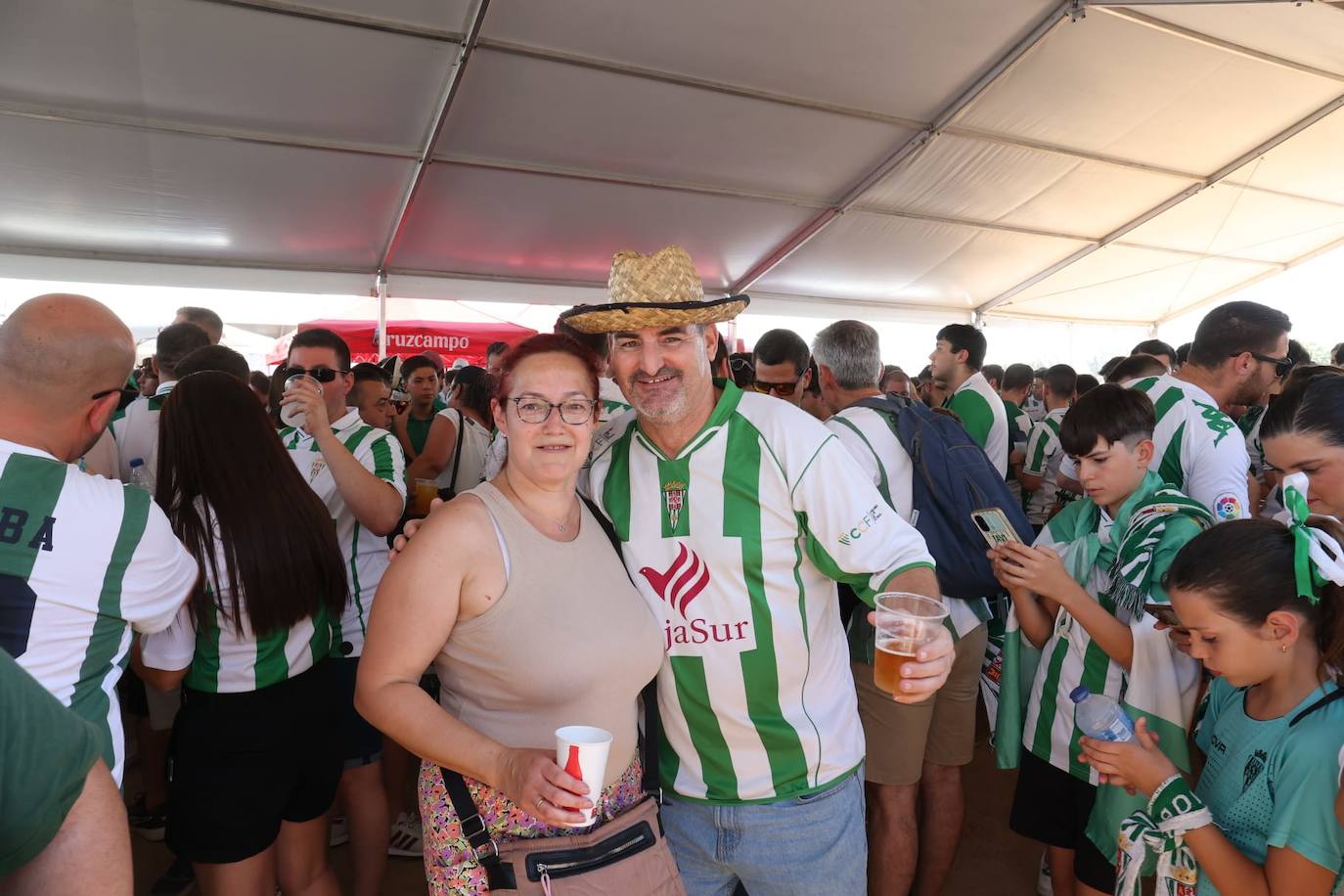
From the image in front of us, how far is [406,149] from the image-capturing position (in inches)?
297

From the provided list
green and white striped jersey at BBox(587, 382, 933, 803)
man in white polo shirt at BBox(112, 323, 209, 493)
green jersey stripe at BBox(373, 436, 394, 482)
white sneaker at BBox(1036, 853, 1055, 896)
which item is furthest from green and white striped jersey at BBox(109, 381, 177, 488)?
white sneaker at BBox(1036, 853, 1055, 896)

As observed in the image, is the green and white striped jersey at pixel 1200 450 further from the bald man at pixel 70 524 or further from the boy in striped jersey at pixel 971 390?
the bald man at pixel 70 524

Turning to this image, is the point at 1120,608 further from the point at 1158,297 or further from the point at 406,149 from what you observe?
the point at 1158,297

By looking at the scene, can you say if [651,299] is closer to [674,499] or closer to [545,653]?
[674,499]

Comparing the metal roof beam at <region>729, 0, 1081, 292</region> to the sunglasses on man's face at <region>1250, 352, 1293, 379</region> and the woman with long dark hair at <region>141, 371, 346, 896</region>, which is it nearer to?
the sunglasses on man's face at <region>1250, 352, 1293, 379</region>

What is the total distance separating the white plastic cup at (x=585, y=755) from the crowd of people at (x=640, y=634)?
28mm

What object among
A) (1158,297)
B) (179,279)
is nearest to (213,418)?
(179,279)

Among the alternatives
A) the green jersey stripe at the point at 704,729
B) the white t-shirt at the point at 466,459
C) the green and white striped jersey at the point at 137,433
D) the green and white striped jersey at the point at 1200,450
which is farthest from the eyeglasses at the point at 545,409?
the white t-shirt at the point at 466,459

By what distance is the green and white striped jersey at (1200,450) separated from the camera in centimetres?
287

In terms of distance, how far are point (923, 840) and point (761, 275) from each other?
9.27 m

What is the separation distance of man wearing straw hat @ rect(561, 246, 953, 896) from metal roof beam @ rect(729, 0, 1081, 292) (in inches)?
261

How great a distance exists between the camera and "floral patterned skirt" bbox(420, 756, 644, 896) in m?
1.46

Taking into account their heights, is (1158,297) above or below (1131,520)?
above

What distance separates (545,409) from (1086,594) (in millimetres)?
1645
